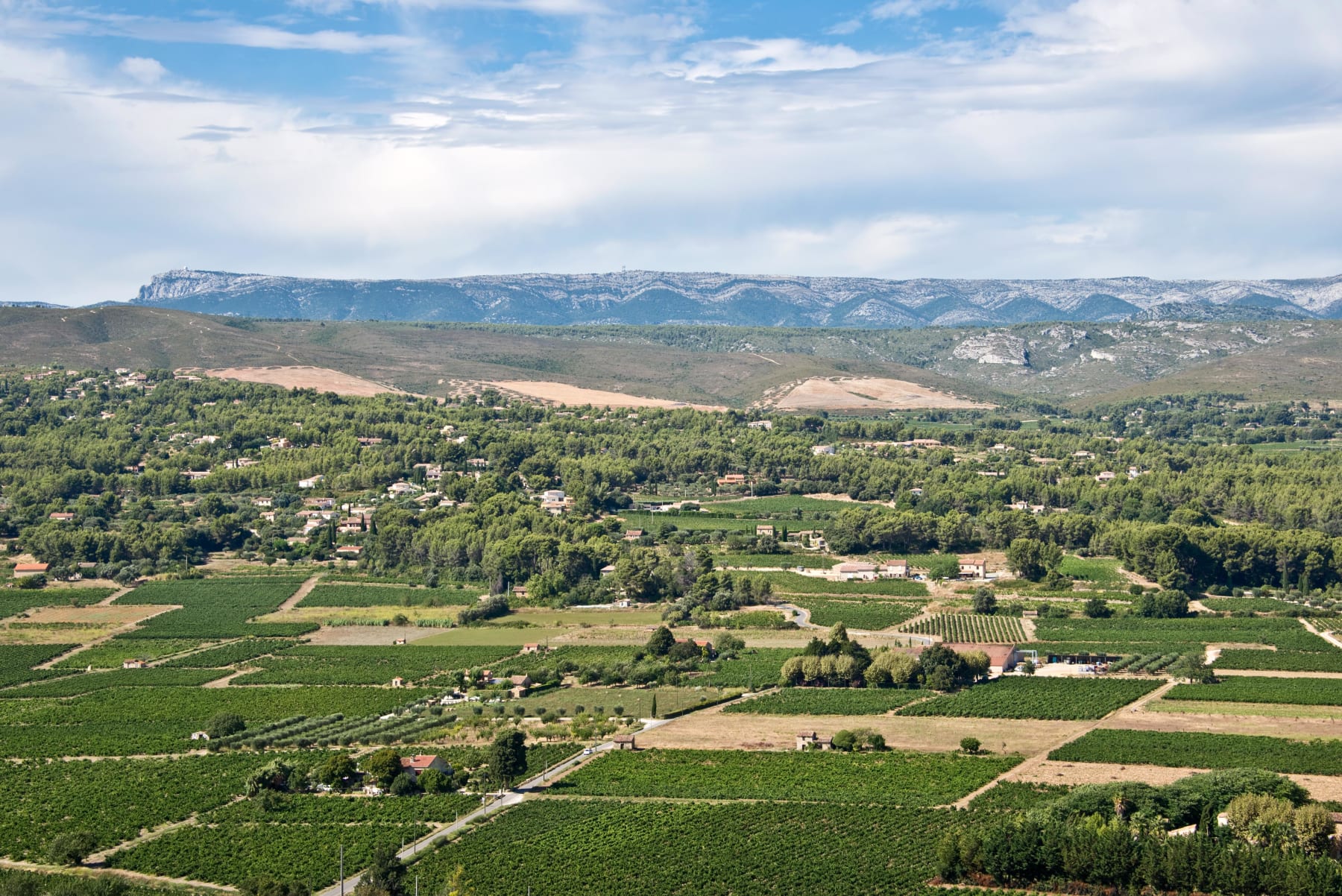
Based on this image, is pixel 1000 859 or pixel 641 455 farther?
pixel 641 455

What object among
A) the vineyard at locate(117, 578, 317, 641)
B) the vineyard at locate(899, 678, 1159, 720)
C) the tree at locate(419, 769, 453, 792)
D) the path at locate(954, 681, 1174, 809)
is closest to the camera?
the path at locate(954, 681, 1174, 809)

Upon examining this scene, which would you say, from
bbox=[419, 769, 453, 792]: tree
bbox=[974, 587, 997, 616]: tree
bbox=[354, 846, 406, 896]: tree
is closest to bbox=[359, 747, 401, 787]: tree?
bbox=[419, 769, 453, 792]: tree

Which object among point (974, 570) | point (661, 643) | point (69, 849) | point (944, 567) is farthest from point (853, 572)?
point (69, 849)

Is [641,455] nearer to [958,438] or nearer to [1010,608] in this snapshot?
[958,438]

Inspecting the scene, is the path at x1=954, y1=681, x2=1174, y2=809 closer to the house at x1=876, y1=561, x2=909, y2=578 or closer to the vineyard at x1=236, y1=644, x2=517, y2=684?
the vineyard at x1=236, y1=644, x2=517, y2=684

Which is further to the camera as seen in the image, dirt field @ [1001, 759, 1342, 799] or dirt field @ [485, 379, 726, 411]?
dirt field @ [485, 379, 726, 411]

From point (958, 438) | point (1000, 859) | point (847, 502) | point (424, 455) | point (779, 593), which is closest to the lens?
point (1000, 859)

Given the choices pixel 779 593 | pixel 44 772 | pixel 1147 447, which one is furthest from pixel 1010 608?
pixel 1147 447

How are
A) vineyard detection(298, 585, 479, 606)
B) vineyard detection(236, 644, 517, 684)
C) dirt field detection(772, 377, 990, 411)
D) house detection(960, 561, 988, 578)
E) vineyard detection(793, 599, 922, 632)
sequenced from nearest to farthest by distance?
vineyard detection(236, 644, 517, 684)
vineyard detection(793, 599, 922, 632)
vineyard detection(298, 585, 479, 606)
house detection(960, 561, 988, 578)
dirt field detection(772, 377, 990, 411)
